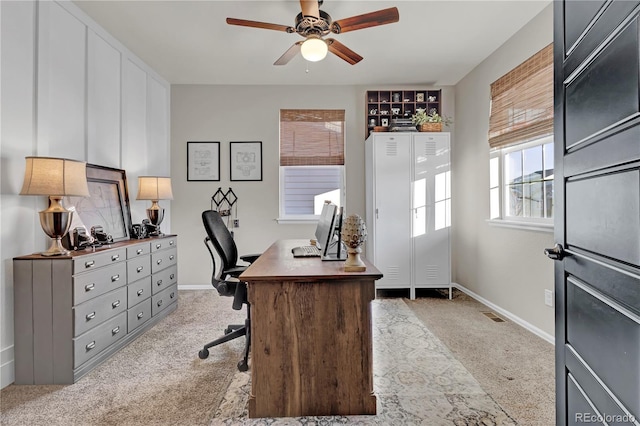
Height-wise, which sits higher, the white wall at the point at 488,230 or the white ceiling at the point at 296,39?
the white ceiling at the point at 296,39

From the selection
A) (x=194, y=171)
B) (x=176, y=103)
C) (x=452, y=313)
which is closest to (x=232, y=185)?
(x=194, y=171)

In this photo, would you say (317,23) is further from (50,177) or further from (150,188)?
(150,188)

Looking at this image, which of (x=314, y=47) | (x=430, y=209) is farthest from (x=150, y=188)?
(x=430, y=209)

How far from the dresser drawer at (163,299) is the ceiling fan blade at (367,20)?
2.86 metres

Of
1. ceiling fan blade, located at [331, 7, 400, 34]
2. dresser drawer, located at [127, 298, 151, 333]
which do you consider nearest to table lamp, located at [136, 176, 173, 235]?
dresser drawer, located at [127, 298, 151, 333]

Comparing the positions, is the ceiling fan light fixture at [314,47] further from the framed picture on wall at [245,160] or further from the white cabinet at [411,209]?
the framed picture on wall at [245,160]

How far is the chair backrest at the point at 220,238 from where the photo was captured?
97.1 inches

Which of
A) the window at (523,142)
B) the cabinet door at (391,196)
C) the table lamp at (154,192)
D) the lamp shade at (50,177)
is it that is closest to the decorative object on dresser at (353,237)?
the lamp shade at (50,177)

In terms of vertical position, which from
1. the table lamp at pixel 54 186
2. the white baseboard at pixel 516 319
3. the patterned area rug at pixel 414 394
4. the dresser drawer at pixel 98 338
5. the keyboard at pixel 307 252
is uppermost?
the table lamp at pixel 54 186

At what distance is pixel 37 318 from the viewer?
204 centimetres

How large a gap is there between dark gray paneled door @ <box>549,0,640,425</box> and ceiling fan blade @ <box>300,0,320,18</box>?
1.47 m

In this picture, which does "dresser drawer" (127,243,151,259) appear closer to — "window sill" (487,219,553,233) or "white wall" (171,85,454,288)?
"white wall" (171,85,454,288)

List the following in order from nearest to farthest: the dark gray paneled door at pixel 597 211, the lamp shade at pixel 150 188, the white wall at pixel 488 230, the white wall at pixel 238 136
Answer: the dark gray paneled door at pixel 597 211 < the white wall at pixel 488 230 < the lamp shade at pixel 150 188 < the white wall at pixel 238 136

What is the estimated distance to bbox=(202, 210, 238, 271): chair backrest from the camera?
2.47 metres
